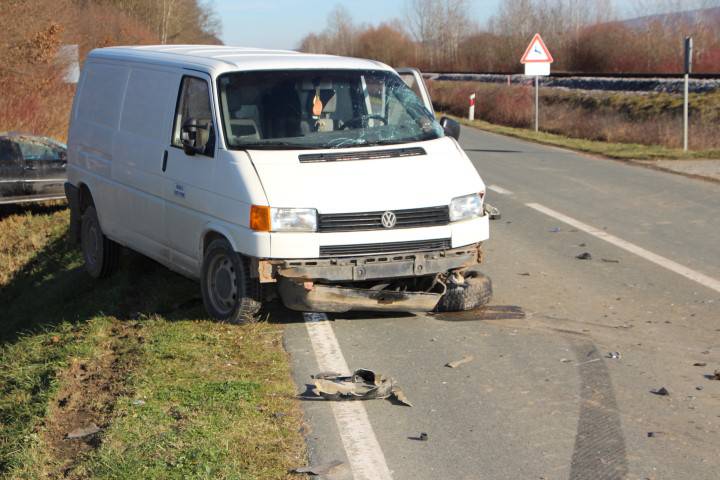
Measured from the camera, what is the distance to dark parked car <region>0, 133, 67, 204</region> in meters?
18.3

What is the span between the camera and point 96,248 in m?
10.9

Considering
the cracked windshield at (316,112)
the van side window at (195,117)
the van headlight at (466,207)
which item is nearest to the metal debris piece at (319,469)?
the van headlight at (466,207)

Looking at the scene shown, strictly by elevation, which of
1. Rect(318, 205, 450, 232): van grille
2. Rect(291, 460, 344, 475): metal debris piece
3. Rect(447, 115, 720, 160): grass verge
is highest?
Rect(318, 205, 450, 232): van grille

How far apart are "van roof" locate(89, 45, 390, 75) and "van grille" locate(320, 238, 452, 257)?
183cm

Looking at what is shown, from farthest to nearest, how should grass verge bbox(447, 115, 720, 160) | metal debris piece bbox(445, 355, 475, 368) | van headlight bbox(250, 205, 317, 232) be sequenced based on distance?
grass verge bbox(447, 115, 720, 160)
van headlight bbox(250, 205, 317, 232)
metal debris piece bbox(445, 355, 475, 368)

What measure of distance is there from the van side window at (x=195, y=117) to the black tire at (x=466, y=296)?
86.8 inches

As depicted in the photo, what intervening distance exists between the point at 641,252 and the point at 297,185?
15.9 ft

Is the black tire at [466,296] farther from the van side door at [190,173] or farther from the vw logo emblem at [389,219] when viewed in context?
the van side door at [190,173]

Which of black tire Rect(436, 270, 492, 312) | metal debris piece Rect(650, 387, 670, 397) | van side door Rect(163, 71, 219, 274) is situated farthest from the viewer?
black tire Rect(436, 270, 492, 312)

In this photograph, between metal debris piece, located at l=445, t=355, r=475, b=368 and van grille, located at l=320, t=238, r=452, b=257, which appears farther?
van grille, located at l=320, t=238, r=452, b=257

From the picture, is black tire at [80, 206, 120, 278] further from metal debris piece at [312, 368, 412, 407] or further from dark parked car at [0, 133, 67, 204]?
dark parked car at [0, 133, 67, 204]

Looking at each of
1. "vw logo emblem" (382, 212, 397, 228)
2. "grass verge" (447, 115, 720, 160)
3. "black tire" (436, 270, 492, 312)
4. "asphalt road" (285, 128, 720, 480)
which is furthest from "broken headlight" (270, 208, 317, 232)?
"grass verge" (447, 115, 720, 160)

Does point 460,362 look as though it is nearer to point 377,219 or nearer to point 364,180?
point 377,219

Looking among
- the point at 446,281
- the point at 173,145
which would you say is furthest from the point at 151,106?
the point at 446,281
